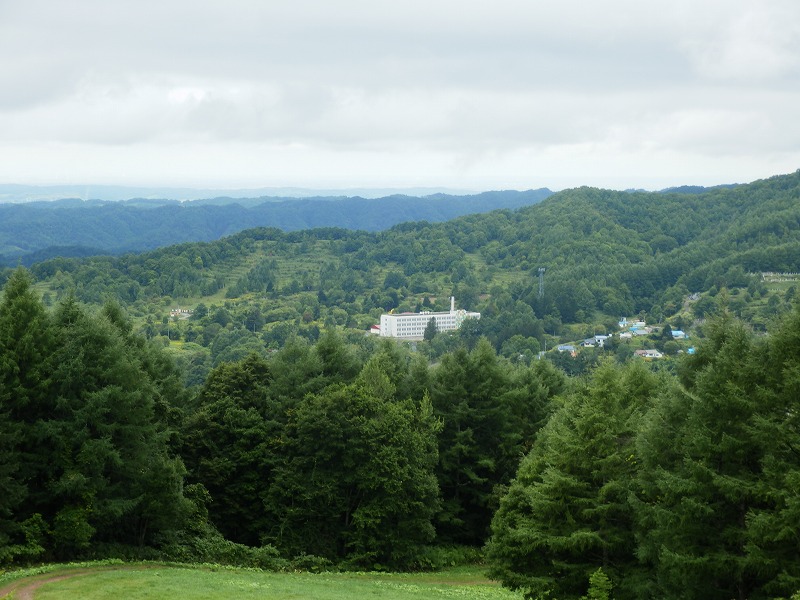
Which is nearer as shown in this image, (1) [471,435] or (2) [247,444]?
(2) [247,444]

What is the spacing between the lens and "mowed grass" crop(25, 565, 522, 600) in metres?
20.5

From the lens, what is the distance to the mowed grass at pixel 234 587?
20.5 metres

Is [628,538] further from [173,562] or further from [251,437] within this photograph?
[251,437]

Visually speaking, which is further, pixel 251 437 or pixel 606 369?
pixel 251 437

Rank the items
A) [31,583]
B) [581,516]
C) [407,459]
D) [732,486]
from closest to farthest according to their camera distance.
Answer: [732,486]
[31,583]
[581,516]
[407,459]

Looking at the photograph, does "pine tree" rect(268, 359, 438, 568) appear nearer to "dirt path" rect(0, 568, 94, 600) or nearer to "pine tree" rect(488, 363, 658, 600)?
"pine tree" rect(488, 363, 658, 600)

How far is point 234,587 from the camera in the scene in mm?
22203

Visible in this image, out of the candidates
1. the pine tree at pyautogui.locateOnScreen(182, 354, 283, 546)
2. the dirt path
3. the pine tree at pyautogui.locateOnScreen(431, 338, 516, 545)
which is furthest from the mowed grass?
the pine tree at pyautogui.locateOnScreen(431, 338, 516, 545)

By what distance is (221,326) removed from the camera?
178 meters

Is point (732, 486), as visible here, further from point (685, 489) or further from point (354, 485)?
point (354, 485)

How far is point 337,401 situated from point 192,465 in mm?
6841

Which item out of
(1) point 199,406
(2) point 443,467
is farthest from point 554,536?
(1) point 199,406

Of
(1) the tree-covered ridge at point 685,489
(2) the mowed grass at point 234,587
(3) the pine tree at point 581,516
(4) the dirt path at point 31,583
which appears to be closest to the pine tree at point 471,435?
(2) the mowed grass at point 234,587

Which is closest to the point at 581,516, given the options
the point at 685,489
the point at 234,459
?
the point at 685,489
